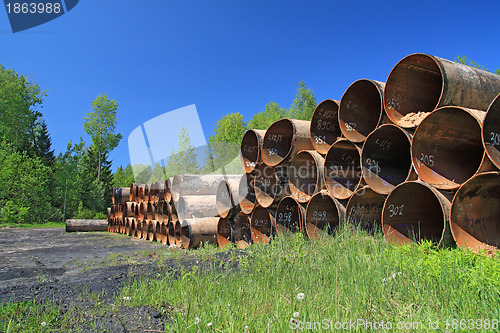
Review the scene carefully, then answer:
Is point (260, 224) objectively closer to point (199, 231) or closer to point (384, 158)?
point (199, 231)

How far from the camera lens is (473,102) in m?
3.04

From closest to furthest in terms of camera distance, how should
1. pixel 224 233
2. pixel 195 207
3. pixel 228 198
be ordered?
pixel 228 198 < pixel 224 233 < pixel 195 207

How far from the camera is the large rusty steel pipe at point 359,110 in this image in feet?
13.4

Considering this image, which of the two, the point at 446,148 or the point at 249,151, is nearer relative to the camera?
the point at 446,148

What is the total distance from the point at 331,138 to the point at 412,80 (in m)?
1.42

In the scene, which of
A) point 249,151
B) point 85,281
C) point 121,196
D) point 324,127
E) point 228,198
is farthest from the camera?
point 121,196

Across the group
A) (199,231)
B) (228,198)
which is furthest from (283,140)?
(199,231)

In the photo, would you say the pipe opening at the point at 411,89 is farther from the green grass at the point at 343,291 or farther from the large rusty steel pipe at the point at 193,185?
the large rusty steel pipe at the point at 193,185

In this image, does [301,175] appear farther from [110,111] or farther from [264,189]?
[110,111]

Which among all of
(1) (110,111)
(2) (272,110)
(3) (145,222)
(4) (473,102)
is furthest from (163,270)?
(1) (110,111)

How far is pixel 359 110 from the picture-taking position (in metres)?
4.24

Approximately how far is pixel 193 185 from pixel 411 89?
19.5 ft

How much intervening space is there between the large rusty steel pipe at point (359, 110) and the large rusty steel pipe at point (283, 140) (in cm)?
78

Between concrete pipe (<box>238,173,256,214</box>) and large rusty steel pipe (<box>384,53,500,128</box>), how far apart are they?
2964 mm
